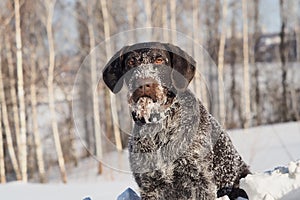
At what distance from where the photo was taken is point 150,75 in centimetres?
299

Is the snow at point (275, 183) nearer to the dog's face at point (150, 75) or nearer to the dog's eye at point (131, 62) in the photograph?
the dog's face at point (150, 75)

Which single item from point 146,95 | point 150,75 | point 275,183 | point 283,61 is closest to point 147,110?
point 146,95

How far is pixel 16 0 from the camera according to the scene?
1230cm

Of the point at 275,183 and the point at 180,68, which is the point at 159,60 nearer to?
the point at 180,68

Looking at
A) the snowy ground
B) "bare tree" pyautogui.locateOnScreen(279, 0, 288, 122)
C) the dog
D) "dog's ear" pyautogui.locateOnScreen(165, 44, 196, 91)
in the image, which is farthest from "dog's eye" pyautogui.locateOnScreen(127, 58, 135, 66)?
"bare tree" pyautogui.locateOnScreen(279, 0, 288, 122)

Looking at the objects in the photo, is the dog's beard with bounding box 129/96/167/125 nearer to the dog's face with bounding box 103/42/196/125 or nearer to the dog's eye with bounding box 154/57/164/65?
the dog's face with bounding box 103/42/196/125

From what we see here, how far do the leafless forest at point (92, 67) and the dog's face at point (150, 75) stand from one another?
6072 mm

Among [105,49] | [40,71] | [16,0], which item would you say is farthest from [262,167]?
[40,71]

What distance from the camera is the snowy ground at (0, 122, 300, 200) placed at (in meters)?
2.80

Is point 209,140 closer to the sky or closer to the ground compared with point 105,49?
closer to the ground

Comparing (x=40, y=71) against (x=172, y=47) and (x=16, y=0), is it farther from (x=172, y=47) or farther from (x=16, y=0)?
(x=172, y=47)

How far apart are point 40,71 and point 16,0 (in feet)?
16.2

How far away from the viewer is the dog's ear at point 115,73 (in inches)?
130

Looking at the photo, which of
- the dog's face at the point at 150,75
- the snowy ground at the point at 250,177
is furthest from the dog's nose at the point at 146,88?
the snowy ground at the point at 250,177
